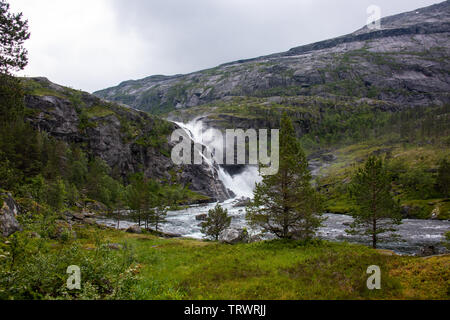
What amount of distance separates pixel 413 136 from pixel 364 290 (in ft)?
620

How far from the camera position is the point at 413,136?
520ft

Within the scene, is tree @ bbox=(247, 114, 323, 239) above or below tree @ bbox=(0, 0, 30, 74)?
below

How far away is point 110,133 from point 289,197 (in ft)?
428

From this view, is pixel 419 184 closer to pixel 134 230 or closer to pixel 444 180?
pixel 444 180

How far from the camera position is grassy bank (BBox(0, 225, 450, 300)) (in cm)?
1003

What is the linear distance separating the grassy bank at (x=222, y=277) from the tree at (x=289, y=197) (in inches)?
228

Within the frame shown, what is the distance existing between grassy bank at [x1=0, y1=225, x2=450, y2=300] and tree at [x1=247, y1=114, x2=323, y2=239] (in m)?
5.79

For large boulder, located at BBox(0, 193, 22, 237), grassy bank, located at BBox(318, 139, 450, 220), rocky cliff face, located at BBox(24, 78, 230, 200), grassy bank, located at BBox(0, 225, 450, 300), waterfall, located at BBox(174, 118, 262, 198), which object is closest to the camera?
grassy bank, located at BBox(0, 225, 450, 300)

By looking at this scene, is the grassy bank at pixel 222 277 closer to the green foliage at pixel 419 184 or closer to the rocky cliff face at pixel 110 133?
the green foliage at pixel 419 184

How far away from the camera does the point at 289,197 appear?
2391 cm

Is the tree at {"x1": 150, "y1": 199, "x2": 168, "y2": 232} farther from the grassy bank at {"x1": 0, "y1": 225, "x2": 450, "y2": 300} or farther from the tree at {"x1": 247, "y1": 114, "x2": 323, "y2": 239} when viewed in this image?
the grassy bank at {"x1": 0, "y1": 225, "x2": 450, "y2": 300}

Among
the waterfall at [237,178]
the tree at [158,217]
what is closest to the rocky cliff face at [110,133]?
the waterfall at [237,178]

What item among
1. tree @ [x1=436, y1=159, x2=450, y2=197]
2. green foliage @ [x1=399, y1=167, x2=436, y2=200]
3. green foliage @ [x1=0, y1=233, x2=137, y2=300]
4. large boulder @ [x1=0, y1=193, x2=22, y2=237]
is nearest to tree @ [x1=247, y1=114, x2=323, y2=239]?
green foliage @ [x1=0, y1=233, x2=137, y2=300]
